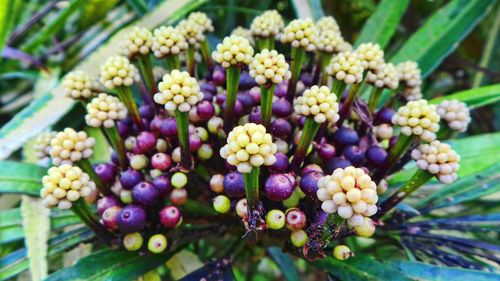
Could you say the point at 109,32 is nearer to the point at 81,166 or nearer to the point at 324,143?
the point at 81,166

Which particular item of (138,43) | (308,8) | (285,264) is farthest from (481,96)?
(138,43)

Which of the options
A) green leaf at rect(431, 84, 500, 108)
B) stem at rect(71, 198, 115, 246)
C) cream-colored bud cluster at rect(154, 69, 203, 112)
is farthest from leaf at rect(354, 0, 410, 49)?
stem at rect(71, 198, 115, 246)

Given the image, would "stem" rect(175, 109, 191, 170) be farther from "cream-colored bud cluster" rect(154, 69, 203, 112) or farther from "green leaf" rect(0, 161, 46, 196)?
"green leaf" rect(0, 161, 46, 196)

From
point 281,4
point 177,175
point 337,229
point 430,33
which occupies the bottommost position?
point 337,229

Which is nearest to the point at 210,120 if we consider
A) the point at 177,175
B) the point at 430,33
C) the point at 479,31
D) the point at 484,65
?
the point at 177,175

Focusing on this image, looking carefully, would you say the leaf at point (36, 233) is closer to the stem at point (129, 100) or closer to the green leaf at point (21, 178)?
the green leaf at point (21, 178)
